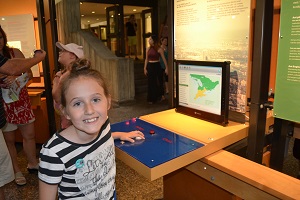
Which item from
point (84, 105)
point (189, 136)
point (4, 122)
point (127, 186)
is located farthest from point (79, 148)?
point (127, 186)

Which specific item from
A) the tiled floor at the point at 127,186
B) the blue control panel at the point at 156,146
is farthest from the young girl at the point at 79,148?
the tiled floor at the point at 127,186

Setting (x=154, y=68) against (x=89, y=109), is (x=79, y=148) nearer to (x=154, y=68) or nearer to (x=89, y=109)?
(x=89, y=109)

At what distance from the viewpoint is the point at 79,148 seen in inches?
44.6

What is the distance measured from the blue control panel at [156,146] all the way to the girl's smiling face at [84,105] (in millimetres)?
264

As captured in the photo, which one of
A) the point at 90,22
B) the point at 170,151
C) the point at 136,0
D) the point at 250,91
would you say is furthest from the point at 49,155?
the point at 90,22

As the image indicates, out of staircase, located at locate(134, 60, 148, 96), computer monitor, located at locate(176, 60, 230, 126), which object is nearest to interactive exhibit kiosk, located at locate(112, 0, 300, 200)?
computer monitor, located at locate(176, 60, 230, 126)

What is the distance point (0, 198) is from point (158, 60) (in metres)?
4.48

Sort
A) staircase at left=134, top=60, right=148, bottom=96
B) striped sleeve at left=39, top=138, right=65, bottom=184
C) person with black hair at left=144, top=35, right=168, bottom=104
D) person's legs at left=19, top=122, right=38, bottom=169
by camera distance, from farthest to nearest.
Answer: staircase at left=134, top=60, right=148, bottom=96, person with black hair at left=144, top=35, right=168, bottom=104, person's legs at left=19, top=122, right=38, bottom=169, striped sleeve at left=39, top=138, right=65, bottom=184

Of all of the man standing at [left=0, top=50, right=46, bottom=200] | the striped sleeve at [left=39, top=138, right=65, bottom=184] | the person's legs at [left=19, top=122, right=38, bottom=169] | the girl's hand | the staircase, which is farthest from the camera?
the staircase

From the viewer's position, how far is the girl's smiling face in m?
1.12

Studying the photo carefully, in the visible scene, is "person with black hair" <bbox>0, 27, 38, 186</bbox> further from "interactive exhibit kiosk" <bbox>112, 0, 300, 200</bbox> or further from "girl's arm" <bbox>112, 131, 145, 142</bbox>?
"girl's arm" <bbox>112, 131, 145, 142</bbox>

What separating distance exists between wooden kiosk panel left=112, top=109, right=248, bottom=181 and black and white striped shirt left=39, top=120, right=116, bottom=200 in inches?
4.8

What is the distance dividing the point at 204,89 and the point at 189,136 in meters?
0.36

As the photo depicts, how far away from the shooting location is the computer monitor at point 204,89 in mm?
1524
